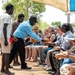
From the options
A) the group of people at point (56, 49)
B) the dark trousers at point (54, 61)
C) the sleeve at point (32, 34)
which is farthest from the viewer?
the sleeve at point (32, 34)

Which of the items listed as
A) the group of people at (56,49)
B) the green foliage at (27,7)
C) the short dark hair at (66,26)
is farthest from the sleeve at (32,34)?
the green foliage at (27,7)

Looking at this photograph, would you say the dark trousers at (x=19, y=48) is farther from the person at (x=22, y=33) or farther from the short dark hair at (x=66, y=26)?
the short dark hair at (x=66, y=26)

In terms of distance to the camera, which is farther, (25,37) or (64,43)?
(25,37)

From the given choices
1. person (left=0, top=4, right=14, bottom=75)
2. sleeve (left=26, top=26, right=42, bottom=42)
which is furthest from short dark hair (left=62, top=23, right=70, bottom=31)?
sleeve (left=26, top=26, right=42, bottom=42)

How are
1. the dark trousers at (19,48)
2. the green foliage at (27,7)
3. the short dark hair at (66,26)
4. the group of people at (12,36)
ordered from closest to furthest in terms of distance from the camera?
the short dark hair at (66,26), the group of people at (12,36), the dark trousers at (19,48), the green foliage at (27,7)

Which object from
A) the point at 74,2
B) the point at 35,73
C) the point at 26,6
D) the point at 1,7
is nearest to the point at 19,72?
the point at 35,73

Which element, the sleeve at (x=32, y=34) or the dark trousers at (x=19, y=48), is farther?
the dark trousers at (x=19, y=48)

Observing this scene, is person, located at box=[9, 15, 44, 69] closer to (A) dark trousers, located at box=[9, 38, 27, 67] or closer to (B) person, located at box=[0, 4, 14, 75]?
(A) dark trousers, located at box=[9, 38, 27, 67]

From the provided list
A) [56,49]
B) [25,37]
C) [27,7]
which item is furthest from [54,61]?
[27,7]

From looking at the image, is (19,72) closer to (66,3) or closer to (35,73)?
(35,73)

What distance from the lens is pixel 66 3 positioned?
22.5 feet

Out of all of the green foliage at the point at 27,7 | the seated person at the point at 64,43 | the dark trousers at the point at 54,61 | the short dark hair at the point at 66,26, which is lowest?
the dark trousers at the point at 54,61

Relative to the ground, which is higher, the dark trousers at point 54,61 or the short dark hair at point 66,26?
the short dark hair at point 66,26

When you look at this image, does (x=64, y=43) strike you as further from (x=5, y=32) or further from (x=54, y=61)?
(x=5, y=32)
